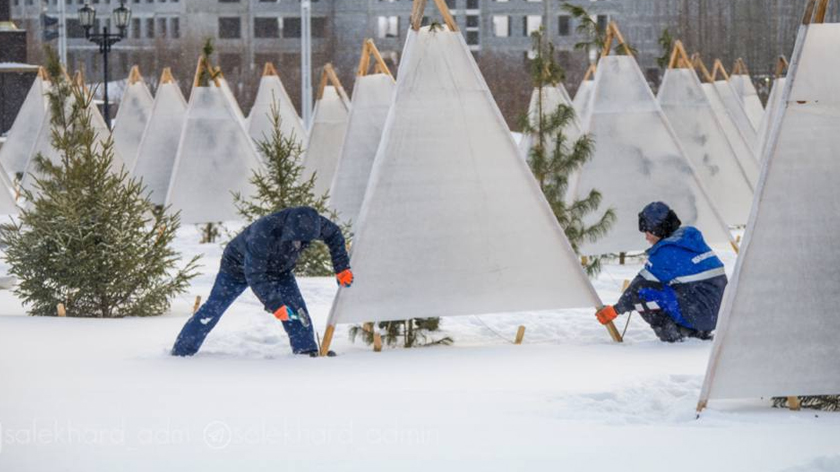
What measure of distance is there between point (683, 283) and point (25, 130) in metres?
20.2

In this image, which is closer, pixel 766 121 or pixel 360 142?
pixel 360 142

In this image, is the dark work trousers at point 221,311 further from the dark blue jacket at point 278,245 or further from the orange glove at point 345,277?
the orange glove at point 345,277

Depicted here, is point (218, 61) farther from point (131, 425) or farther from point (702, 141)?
point (131, 425)

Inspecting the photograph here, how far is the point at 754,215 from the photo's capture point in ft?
21.2

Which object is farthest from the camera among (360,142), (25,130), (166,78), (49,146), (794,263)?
(25,130)

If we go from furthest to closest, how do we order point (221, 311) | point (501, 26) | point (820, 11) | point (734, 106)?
point (501, 26)
point (734, 106)
point (221, 311)
point (820, 11)

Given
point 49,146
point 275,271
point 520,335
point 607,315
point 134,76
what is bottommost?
point 520,335

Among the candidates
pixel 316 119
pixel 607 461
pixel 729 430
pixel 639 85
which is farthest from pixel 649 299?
pixel 316 119

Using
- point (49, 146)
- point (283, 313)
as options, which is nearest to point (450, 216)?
point (283, 313)

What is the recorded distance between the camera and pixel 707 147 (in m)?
16.8

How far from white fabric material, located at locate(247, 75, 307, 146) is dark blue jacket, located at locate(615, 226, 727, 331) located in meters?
14.4

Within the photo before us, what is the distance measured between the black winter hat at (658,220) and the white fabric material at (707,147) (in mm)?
7799

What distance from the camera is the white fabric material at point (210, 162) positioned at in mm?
17047

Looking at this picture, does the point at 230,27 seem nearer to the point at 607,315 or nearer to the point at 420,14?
the point at 420,14
